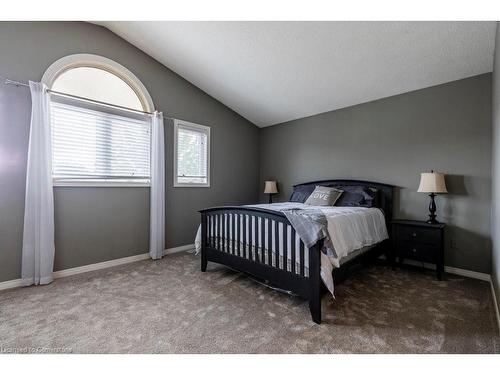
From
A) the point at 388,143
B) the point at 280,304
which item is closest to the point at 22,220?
the point at 280,304

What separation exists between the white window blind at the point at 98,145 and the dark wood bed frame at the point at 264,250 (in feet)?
4.42

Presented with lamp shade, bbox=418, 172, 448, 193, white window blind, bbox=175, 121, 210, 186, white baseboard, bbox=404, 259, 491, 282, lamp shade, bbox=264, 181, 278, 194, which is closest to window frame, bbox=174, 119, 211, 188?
white window blind, bbox=175, 121, 210, 186

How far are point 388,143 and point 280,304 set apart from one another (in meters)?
2.73

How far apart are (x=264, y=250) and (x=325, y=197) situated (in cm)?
164

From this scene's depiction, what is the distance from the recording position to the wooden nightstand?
8.96 ft

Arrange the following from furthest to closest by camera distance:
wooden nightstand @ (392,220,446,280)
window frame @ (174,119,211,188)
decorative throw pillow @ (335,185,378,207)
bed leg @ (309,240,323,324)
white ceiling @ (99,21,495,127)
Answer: window frame @ (174,119,211,188), decorative throw pillow @ (335,185,378,207), wooden nightstand @ (392,220,446,280), white ceiling @ (99,21,495,127), bed leg @ (309,240,323,324)

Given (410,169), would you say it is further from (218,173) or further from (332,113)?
(218,173)

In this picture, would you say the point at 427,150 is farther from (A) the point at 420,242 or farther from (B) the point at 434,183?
(A) the point at 420,242

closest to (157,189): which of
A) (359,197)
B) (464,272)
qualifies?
(359,197)

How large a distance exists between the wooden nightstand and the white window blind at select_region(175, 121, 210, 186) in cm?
297

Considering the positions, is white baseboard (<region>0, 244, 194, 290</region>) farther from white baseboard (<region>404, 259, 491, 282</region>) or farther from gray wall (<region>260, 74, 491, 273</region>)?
white baseboard (<region>404, 259, 491, 282</region>)

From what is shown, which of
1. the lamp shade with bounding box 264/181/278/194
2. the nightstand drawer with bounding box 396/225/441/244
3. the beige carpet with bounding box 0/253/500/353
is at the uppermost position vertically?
the lamp shade with bounding box 264/181/278/194

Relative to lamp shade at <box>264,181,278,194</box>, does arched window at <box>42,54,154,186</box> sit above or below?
above

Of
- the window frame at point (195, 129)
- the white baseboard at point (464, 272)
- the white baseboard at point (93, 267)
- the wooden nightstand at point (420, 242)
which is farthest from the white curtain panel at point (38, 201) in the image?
the white baseboard at point (464, 272)
